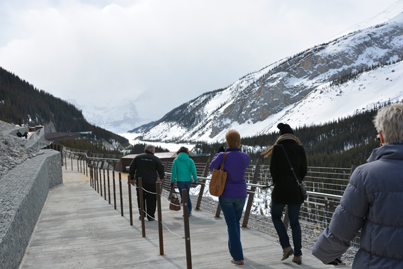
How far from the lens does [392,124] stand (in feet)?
7.40

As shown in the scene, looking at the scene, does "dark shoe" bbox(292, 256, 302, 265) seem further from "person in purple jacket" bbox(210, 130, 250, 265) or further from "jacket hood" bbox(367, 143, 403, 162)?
"jacket hood" bbox(367, 143, 403, 162)

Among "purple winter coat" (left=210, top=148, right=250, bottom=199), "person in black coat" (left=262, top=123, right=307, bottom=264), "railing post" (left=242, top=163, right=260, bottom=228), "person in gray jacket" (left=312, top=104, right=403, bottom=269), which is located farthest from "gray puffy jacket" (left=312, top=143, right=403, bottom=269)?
"railing post" (left=242, top=163, right=260, bottom=228)

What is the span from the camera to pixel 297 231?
4.92 meters

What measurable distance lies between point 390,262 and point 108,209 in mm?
9228

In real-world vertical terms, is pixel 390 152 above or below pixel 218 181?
above

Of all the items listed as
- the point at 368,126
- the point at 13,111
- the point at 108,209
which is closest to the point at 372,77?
the point at 368,126

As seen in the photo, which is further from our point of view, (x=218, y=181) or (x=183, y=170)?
(x=183, y=170)

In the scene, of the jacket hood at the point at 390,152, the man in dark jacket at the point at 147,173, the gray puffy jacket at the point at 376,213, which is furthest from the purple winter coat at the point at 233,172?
the man in dark jacket at the point at 147,173

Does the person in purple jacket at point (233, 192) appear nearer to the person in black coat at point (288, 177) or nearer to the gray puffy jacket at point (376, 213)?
the person in black coat at point (288, 177)

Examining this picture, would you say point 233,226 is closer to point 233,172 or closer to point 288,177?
point 233,172

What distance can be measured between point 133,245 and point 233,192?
222 cm

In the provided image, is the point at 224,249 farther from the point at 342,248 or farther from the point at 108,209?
the point at 108,209


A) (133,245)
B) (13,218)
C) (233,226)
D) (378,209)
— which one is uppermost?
(378,209)

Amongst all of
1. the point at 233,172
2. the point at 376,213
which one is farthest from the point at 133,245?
the point at 376,213
